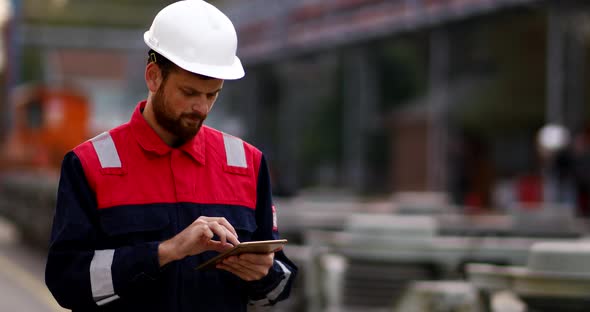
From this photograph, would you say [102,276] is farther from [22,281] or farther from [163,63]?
[22,281]

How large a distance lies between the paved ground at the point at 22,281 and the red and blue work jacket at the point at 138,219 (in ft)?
33.6

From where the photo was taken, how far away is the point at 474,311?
656 cm

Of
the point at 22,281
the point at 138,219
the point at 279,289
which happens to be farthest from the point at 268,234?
the point at 22,281

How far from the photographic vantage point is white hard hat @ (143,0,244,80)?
3271mm

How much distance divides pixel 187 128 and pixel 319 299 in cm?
691

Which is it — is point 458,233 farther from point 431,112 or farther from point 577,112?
point 431,112

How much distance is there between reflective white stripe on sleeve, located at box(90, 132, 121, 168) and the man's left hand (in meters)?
0.38

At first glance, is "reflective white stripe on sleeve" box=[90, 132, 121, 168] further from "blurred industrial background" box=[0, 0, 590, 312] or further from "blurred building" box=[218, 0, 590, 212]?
"blurred building" box=[218, 0, 590, 212]

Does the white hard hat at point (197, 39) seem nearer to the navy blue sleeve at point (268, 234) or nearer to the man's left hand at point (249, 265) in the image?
the navy blue sleeve at point (268, 234)

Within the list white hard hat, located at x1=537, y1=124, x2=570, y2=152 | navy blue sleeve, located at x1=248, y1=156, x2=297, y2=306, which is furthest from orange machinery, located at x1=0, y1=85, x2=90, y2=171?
navy blue sleeve, located at x1=248, y1=156, x2=297, y2=306

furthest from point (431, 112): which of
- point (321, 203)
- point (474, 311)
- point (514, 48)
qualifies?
point (474, 311)

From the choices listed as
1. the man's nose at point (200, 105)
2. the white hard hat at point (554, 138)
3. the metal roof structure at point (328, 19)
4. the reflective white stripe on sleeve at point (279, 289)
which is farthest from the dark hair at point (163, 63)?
the metal roof structure at point (328, 19)

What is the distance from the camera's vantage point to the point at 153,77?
3336mm

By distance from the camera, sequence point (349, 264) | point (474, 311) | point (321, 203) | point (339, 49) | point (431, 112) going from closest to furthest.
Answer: point (474, 311), point (349, 264), point (321, 203), point (431, 112), point (339, 49)
